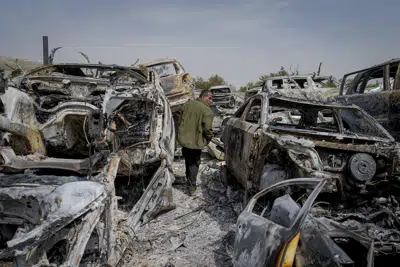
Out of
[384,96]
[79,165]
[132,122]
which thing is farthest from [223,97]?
[79,165]

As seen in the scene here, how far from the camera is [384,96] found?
244 inches

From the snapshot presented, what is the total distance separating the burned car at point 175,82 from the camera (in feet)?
28.7

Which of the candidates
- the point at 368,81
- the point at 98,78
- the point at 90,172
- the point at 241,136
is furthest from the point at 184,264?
the point at 368,81

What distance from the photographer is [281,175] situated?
14.2 ft

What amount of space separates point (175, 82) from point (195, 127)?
3.19 m

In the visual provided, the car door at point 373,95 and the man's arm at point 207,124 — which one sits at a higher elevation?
the car door at point 373,95

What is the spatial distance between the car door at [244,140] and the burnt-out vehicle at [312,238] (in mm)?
1250

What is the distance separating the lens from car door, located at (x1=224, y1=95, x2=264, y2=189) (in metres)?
4.56

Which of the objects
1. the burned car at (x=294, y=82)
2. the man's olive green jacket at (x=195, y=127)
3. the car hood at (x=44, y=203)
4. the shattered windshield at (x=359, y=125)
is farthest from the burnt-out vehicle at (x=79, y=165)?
the burned car at (x=294, y=82)

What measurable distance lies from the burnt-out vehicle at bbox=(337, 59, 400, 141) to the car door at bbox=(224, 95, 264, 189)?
5.84ft

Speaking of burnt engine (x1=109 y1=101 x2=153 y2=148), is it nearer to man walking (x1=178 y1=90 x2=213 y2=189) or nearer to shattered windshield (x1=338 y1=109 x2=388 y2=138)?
man walking (x1=178 y1=90 x2=213 y2=189)

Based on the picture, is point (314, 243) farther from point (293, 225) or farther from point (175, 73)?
point (175, 73)

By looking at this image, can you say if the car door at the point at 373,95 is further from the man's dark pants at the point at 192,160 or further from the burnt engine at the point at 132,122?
the burnt engine at the point at 132,122

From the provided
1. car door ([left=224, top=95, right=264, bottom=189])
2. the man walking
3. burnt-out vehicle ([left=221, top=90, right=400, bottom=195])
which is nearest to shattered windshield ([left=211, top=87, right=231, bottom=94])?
car door ([left=224, top=95, right=264, bottom=189])
